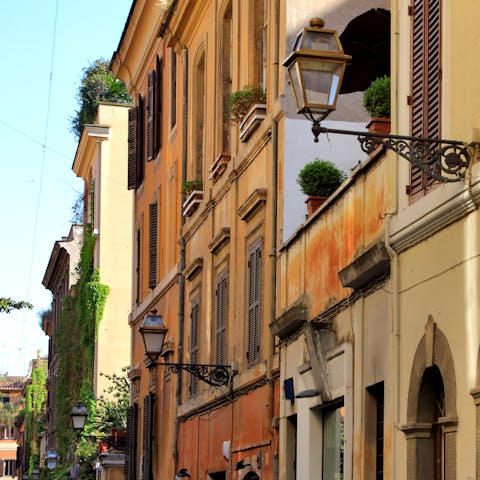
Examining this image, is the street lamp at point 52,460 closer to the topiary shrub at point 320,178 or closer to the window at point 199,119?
the window at point 199,119

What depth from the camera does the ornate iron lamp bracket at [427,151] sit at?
9469 millimetres

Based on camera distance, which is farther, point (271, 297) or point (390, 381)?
point (271, 297)

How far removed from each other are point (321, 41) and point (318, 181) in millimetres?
5364

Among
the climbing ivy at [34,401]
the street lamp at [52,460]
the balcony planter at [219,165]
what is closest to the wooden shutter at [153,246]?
the balcony planter at [219,165]

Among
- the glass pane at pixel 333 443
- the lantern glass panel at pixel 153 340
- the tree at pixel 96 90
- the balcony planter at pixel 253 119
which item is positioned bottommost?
the glass pane at pixel 333 443

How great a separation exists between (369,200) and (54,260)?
152 feet

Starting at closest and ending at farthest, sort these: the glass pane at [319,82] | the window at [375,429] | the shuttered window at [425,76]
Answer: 1. the glass pane at [319,82]
2. the shuttered window at [425,76]
3. the window at [375,429]

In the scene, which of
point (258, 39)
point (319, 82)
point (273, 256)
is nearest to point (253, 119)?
point (258, 39)

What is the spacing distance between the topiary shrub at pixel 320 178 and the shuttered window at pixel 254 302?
302 cm

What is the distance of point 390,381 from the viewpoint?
37.4 ft

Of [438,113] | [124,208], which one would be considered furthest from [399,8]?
[124,208]

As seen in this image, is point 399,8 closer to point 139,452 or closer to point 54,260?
point 139,452

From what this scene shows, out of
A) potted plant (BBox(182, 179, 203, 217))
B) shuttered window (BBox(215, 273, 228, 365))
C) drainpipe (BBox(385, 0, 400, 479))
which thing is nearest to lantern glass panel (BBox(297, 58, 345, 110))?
drainpipe (BBox(385, 0, 400, 479))

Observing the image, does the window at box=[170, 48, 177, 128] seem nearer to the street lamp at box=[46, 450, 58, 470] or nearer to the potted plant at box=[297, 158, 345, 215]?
the potted plant at box=[297, 158, 345, 215]
